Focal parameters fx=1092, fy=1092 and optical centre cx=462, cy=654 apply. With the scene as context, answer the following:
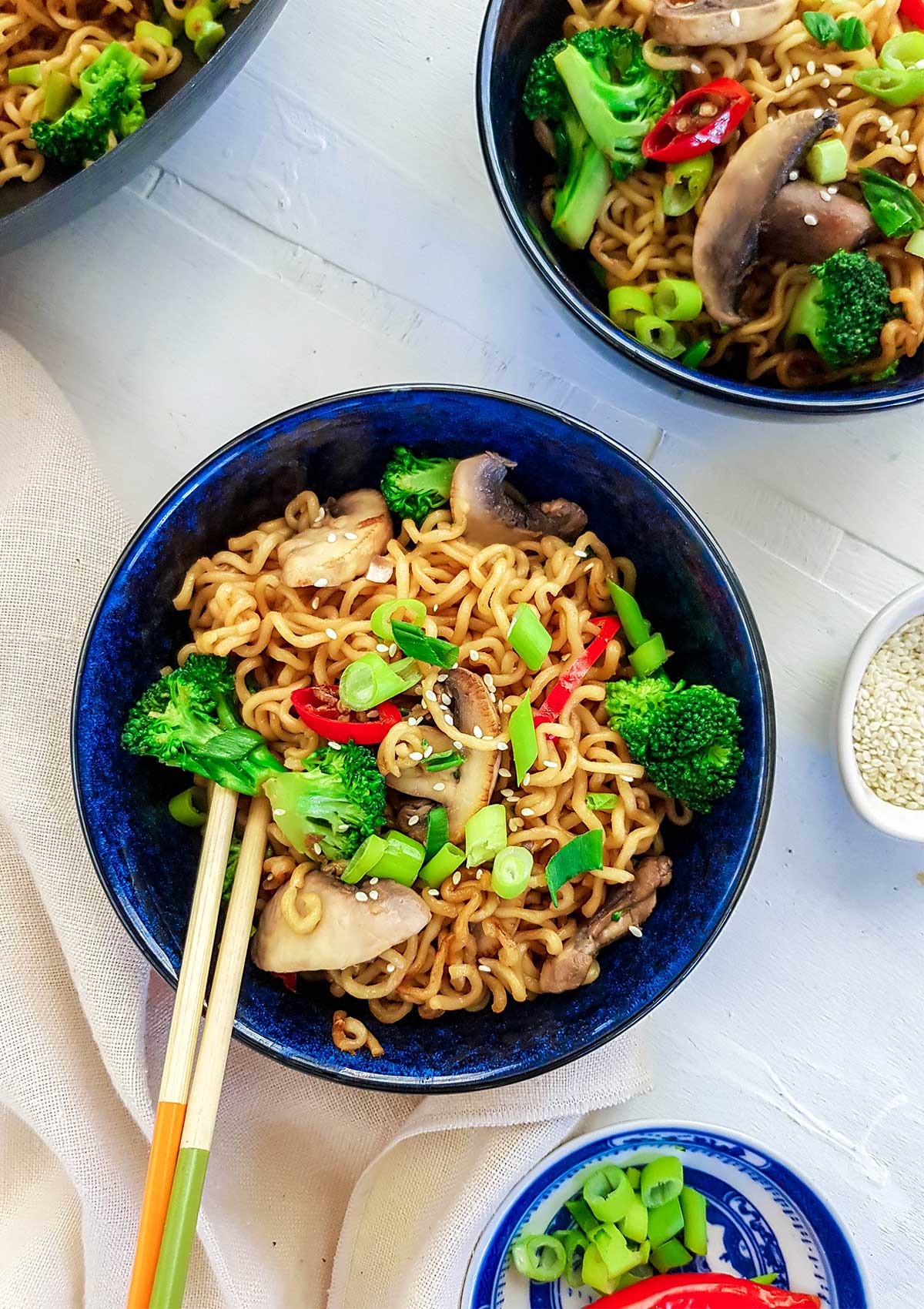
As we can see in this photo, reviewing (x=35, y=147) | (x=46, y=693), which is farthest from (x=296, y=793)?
(x=35, y=147)

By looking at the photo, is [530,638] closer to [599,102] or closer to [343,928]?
[343,928]

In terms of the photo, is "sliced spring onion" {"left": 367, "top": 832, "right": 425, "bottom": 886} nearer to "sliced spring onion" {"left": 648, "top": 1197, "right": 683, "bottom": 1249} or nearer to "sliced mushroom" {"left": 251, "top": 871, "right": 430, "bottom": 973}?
"sliced mushroom" {"left": 251, "top": 871, "right": 430, "bottom": 973}

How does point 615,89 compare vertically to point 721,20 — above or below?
below

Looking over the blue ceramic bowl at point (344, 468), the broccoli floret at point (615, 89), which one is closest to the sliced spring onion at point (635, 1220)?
the blue ceramic bowl at point (344, 468)

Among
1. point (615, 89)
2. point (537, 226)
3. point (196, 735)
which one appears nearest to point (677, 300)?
point (537, 226)

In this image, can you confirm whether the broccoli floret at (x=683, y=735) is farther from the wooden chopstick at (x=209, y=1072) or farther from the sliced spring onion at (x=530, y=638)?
the wooden chopstick at (x=209, y=1072)

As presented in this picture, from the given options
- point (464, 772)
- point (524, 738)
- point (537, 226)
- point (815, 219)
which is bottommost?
Result: point (464, 772)
